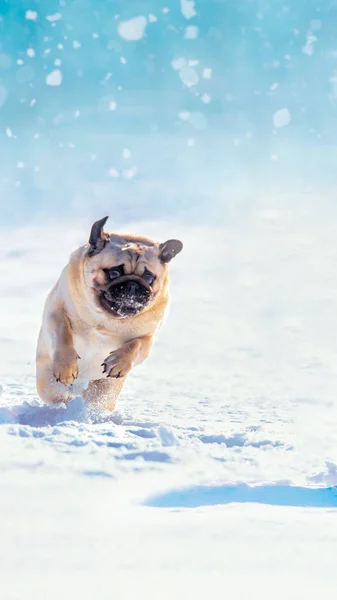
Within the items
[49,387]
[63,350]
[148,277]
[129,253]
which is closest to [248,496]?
[63,350]

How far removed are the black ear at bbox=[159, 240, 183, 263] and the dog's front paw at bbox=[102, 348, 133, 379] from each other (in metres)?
1.41

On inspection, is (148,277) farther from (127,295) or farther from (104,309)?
(104,309)

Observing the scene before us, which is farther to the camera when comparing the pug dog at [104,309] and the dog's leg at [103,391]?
the dog's leg at [103,391]

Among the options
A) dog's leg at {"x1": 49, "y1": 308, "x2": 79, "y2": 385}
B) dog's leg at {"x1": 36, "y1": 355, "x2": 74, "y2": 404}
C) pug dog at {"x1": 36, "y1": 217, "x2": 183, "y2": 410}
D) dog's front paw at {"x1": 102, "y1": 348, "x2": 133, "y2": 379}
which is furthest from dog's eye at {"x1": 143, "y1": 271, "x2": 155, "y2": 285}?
dog's leg at {"x1": 36, "y1": 355, "x2": 74, "y2": 404}

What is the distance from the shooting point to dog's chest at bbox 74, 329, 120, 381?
9352mm

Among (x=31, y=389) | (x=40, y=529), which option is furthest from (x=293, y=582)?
(x=31, y=389)

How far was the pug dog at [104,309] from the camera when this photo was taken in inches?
344

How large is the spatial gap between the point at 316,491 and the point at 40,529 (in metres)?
2.53

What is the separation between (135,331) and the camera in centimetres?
933

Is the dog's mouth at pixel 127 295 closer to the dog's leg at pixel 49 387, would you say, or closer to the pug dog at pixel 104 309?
the pug dog at pixel 104 309

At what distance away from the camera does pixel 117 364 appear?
870 centimetres

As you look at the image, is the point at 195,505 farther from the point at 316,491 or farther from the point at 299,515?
the point at 316,491

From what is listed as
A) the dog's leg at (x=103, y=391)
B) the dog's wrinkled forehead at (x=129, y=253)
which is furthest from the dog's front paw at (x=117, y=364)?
the dog's leg at (x=103, y=391)

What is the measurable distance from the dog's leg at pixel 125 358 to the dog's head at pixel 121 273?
39 centimetres
